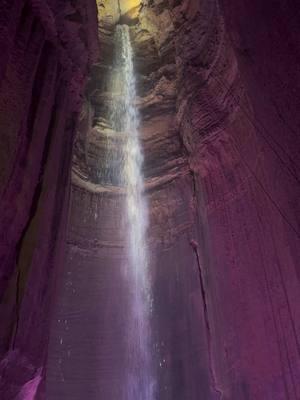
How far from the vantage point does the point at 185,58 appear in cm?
711

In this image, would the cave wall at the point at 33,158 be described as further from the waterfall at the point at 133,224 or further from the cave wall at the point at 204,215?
the waterfall at the point at 133,224

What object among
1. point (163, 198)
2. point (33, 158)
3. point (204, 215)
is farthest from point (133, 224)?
point (33, 158)

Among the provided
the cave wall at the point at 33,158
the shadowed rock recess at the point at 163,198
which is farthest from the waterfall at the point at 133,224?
the cave wall at the point at 33,158

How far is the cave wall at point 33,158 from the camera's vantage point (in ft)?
9.95

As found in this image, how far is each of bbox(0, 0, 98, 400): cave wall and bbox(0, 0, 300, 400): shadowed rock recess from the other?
13 millimetres

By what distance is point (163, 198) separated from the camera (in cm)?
758

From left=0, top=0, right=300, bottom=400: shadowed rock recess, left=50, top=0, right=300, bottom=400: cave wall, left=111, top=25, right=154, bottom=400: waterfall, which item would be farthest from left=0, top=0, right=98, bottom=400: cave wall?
left=111, top=25, right=154, bottom=400: waterfall

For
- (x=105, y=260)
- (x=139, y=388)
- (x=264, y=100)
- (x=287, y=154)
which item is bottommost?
(x=139, y=388)

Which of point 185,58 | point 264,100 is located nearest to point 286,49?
point 264,100

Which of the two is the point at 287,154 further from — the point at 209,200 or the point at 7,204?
the point at 209,200

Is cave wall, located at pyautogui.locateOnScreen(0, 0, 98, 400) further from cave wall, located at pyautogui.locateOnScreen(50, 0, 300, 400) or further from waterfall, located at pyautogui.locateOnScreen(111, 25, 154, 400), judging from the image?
waterfall, located at pyautogui.locateOnScreen(111, 25, 154, 400)

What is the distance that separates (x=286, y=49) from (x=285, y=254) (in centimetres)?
258

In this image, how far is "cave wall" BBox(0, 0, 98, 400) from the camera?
3.03 m

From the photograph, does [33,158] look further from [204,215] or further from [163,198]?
[163,198]
